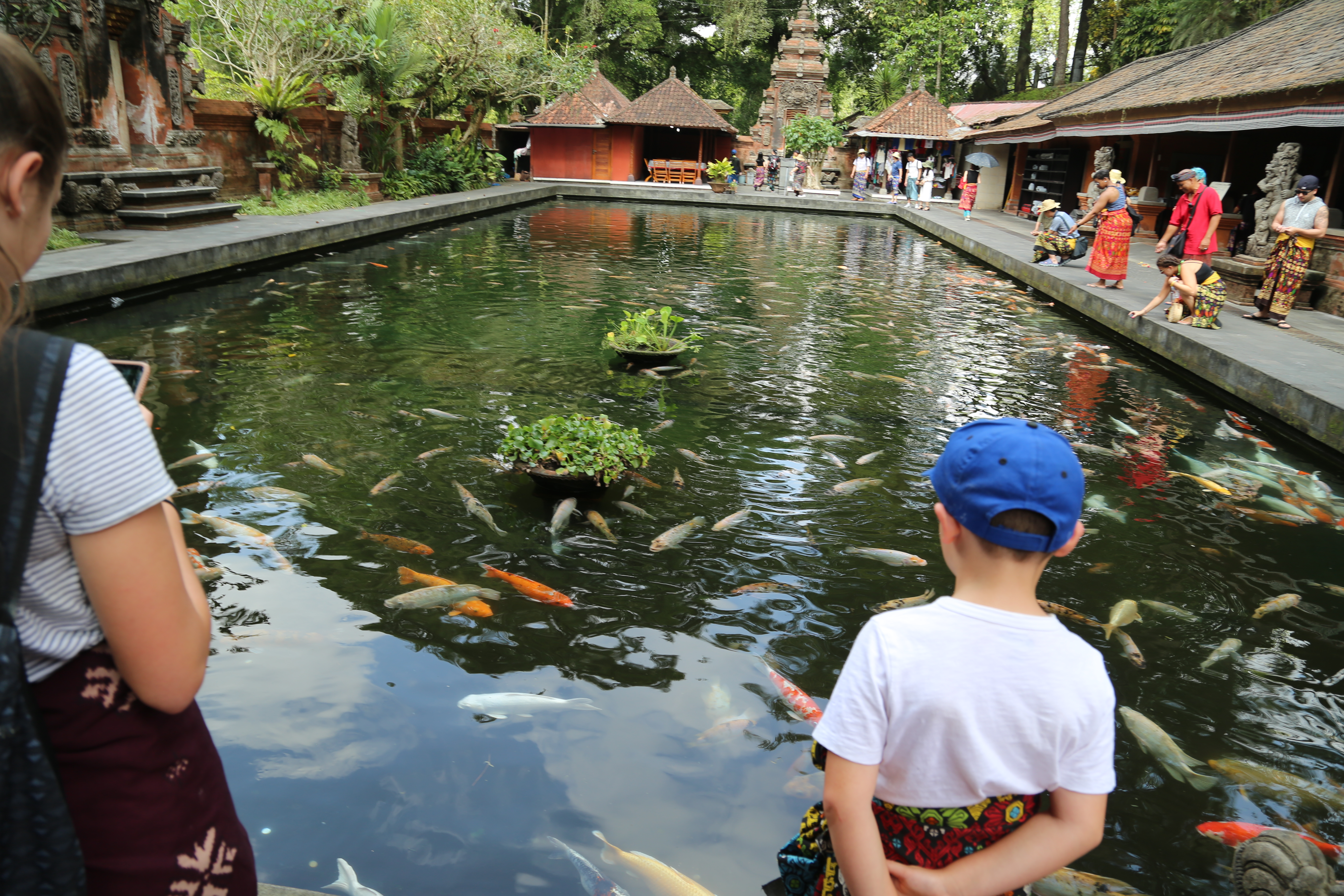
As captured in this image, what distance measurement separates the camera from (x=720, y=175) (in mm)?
31203

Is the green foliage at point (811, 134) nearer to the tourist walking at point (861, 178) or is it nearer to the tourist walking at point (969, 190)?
the tourist walking at point (861, 178)

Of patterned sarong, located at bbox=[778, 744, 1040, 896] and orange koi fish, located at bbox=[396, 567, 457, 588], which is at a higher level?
patterned sarong, located at bbox=[778, 744, 1040, 896]

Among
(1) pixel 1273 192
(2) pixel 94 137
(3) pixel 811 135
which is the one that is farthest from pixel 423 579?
(3) pixel 811 135

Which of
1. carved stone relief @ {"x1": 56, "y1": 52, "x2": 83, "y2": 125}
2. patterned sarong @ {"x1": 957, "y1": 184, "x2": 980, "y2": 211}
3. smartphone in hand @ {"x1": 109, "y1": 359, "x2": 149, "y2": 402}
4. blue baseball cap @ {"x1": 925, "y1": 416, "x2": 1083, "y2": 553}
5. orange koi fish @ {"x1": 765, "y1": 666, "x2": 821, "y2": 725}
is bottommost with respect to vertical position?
orange koi fish @ {"x1": 765, "y1": 666, "x2": 821, "y2": 725}

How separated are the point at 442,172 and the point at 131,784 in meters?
25.8

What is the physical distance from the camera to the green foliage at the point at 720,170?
30969mm

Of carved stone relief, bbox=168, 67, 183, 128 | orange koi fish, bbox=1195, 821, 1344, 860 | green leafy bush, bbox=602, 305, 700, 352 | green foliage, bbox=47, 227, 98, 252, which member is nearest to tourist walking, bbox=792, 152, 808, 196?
carved stone relief, bbox=168, 67, 183, 128

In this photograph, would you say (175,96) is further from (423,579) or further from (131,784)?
(131,784)

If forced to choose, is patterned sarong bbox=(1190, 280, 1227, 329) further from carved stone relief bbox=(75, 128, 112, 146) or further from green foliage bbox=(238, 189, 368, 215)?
carved stone relief bbox=(75, 128, 112, 146)

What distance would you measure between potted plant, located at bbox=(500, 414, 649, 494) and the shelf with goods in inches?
888

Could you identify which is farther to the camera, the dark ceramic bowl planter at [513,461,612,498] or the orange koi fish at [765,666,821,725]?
the dark ceramic bowl planter at [513,461,612,498]

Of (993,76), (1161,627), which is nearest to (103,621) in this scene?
(1161,627)

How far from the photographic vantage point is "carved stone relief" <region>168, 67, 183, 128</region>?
15531 mm

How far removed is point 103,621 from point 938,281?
15284 mm
